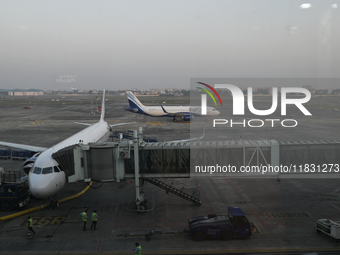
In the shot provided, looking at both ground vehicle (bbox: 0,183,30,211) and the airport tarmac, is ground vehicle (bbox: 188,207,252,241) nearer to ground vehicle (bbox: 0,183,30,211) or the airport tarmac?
the airport tarmac

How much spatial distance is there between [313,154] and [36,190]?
76.2 feet

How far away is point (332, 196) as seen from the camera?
86.0 feet

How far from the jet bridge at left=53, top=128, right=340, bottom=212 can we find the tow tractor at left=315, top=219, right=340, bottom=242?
6.06 meters

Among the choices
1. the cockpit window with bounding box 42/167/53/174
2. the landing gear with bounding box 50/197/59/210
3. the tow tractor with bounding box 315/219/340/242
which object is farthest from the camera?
the landing gear with bounding box 50/197/59/210

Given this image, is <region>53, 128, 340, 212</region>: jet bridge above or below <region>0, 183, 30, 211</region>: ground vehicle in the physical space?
above

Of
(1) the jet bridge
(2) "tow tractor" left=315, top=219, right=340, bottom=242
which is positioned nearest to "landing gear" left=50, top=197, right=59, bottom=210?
(1) the jet bridge

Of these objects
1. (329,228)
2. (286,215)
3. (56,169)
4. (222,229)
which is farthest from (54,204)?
(329,228)

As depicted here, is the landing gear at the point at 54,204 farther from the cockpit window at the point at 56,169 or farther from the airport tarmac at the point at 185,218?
the cockpit window at the point at 56,169

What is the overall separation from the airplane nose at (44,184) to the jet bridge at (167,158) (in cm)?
110

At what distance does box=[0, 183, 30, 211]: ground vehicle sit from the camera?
23.3 m

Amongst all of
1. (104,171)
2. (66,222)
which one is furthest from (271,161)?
(66,222)

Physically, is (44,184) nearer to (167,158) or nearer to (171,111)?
(167,158)

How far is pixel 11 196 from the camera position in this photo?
76.7 ft

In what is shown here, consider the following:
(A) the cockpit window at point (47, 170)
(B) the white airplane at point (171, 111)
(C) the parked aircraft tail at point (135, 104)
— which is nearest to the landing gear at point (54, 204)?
(A) the cockpit window at point (47, 170)
